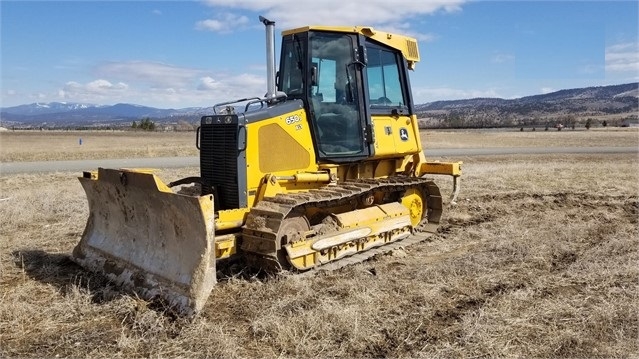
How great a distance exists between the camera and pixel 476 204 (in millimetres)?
11477

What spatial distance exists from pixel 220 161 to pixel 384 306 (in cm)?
276

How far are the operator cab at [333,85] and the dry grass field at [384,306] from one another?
1.69 m

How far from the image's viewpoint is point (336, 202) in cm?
724

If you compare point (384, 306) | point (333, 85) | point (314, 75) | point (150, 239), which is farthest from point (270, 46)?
point (384, 306)

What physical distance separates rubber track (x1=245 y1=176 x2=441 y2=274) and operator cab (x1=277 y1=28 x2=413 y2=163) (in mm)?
508

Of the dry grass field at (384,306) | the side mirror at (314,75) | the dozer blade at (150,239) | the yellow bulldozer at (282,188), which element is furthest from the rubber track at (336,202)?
the side mirror at (314,75)

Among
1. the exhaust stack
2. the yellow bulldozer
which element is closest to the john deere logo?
the yellow bulldozer

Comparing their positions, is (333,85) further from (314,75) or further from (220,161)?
(220,161)

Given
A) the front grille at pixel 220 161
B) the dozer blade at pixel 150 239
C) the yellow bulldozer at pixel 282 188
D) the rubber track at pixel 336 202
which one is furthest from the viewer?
the front grille at pixel 220 161

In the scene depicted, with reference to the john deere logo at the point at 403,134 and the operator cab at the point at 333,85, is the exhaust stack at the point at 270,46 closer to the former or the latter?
the operator cab at the point at 333,85

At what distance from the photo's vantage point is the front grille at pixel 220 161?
6461mm

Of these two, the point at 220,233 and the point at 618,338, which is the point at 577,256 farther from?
the point at 220,233

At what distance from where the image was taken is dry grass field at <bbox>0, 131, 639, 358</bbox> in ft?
14.8

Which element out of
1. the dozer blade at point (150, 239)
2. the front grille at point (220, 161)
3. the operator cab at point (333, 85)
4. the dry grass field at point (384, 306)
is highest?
the operator cab at point (333, 85)
